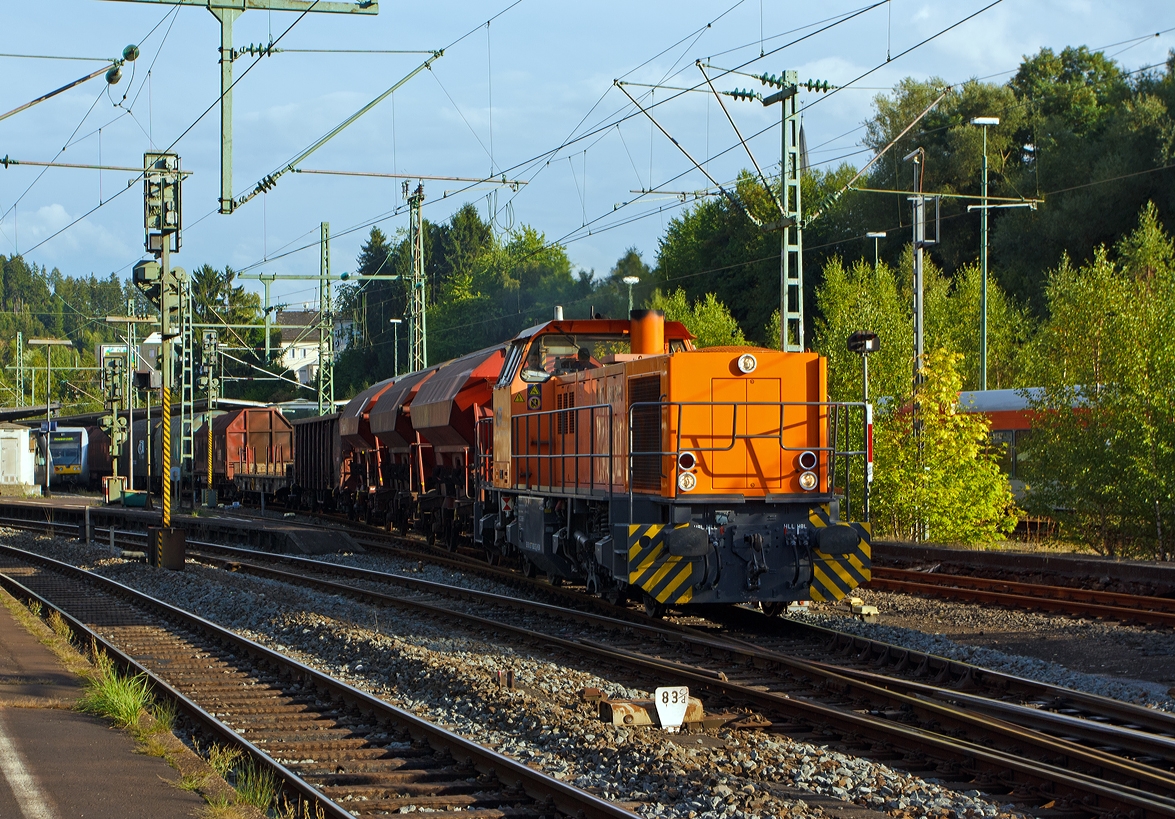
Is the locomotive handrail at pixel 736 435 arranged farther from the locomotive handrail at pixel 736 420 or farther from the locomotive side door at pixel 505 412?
the locomotive side door at pixel 505 412

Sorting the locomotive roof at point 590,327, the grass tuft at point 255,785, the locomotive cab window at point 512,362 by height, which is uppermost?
the locomotive roof at point 590,327

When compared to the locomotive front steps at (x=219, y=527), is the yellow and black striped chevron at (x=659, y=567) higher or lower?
higher

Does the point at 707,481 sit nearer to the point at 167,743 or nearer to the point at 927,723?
the point at 927,723

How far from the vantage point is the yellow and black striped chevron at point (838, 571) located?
11.9 meters

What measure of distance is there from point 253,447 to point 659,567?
34808 mm

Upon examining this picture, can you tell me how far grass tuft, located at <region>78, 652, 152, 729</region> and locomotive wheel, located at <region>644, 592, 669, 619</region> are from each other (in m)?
5.28

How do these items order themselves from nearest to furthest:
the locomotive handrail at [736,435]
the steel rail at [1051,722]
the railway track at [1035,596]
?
the steel rail at [1051,722] → the locomotive handrail at [736,435] → the railway track at [1035,596]

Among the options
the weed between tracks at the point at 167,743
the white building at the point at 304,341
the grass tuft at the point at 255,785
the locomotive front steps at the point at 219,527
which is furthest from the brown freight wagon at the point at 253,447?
A: the white building at the point at 304,341

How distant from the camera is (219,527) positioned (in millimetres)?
28891

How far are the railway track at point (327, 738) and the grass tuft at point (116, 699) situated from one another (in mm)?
261

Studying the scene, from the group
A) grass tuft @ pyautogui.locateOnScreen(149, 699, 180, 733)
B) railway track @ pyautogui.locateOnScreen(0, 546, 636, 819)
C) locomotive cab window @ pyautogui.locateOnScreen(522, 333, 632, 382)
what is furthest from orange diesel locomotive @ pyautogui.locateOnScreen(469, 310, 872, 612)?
grass tuft @ pyautogui.locateOnScreen(149, 699, 180, 733)

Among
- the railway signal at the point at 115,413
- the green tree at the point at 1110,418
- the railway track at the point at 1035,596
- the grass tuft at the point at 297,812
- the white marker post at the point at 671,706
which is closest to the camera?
the grass tuft at the point at 297,812

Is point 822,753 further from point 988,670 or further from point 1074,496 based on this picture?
point 1074,496

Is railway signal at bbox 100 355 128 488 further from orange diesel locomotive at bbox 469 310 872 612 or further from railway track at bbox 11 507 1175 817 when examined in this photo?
railway track at bbox 11 507 1175 817
